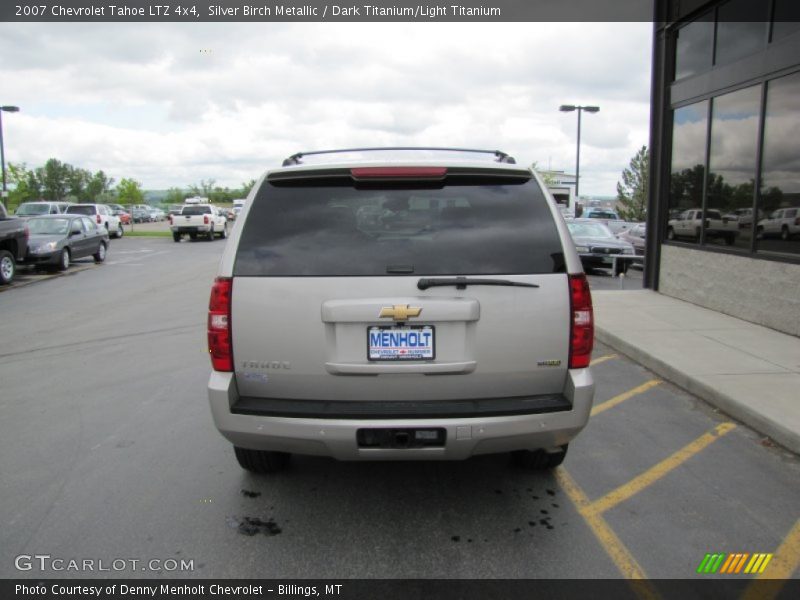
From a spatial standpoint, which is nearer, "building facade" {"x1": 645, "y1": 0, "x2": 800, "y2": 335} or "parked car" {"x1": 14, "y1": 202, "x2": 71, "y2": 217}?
"building facade" {"x1": 645, "y1": 0, "x2": 800, "y2": 335}

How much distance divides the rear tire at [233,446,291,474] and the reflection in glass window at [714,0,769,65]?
8.55 m

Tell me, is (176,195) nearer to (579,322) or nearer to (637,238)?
(637,238)

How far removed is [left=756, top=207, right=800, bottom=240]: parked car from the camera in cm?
768

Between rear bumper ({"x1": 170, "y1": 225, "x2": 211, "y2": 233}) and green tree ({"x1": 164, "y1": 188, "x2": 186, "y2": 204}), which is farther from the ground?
green tree ({"x1": 164, "y1": 188, "x2": 186, "y2": 204})

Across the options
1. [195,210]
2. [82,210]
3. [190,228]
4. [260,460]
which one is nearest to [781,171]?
[260,460]

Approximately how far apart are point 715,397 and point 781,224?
393 centimetres

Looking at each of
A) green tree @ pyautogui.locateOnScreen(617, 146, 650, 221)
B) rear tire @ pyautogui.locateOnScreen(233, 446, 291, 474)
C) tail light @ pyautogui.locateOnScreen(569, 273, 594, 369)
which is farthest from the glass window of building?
green tree @ pyautogui.locateOnScreen(617, 146, 650, 221)

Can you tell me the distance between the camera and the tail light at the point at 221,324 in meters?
3.10

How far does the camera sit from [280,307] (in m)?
3.05

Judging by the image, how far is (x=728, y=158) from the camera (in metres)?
9.18

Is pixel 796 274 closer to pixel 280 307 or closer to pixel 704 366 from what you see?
pixel 704 366
